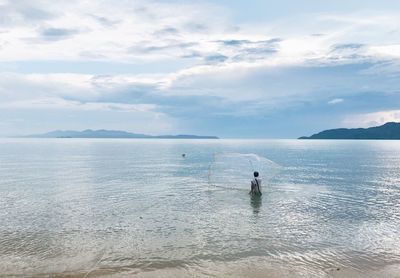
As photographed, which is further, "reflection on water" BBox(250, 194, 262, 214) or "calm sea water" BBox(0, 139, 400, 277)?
"reflection on water" BBox(250, 194, 262, 214)

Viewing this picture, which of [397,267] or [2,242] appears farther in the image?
[2,242]

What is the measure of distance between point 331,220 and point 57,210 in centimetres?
2578

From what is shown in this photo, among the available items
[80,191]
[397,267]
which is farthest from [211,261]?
[80,191]

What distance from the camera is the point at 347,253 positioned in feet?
77.0

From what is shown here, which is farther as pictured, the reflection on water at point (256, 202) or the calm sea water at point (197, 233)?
the reflection on water at point (256, 202)

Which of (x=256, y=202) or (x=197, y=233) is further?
(x=256, y=202)

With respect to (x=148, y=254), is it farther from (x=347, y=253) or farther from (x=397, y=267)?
(x=397, y=267)

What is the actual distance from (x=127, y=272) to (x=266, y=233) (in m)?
12.1

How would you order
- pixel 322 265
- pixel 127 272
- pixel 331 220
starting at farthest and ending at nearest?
pixel 331 220 → pixel 322 265 → pixel 127 272

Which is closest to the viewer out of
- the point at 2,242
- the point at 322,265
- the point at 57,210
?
the point at 322,265

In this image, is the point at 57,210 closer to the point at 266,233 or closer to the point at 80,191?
the point at 80,191

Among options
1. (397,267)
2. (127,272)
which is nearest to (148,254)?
(127,272)

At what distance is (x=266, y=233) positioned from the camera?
28250 mm

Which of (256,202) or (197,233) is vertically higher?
(256,202)
